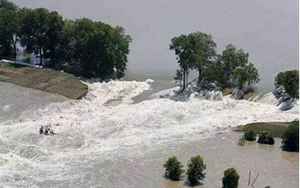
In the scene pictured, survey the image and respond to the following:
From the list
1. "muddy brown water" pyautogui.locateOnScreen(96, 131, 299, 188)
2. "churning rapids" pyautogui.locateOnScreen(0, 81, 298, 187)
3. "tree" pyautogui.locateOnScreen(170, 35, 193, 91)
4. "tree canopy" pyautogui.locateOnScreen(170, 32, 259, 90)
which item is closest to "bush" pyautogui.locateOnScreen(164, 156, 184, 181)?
"muddy brown water" pyautogui.locateOnScreen(96, 131, 299, 188)

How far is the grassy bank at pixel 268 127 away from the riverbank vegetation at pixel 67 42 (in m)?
22.7

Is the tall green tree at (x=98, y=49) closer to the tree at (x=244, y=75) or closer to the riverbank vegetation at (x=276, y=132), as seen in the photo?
the tree at (x=244, y=75)

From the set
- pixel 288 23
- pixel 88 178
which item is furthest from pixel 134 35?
pixel 88 178

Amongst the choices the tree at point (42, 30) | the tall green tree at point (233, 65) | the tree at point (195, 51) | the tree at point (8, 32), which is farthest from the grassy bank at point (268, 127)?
the tree at point (8, 32)

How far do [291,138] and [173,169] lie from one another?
9542 millimetres

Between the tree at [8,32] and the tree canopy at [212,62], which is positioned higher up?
the tree at [8,32]

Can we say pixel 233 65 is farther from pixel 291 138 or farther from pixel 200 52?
pixel 291 138

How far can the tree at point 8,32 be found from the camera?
241 ft

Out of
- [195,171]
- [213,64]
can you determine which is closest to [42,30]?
[213,64]

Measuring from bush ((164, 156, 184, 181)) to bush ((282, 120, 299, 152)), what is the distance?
8.66 meters

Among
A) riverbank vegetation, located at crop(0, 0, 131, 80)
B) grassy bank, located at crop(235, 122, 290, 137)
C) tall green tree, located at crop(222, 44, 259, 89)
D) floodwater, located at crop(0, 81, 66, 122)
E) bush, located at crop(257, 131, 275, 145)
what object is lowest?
bush, located at crop(257, 131, 275, 145)

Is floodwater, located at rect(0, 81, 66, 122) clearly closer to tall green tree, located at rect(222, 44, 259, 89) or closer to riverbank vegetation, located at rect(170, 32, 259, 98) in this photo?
riverbank vegetation, located at rect(170, 32, 259, 98)

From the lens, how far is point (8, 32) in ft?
243

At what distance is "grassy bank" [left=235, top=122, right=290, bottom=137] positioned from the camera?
156 feet
